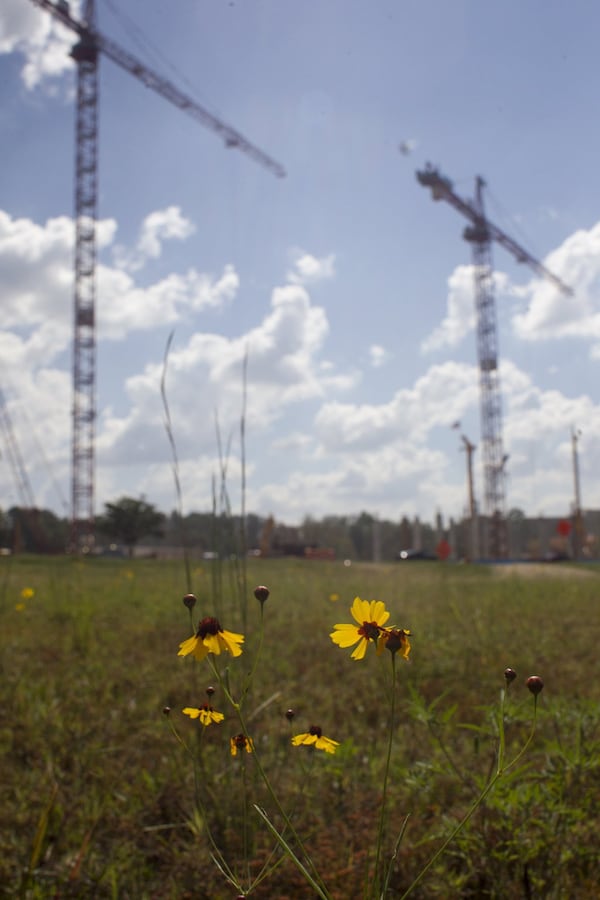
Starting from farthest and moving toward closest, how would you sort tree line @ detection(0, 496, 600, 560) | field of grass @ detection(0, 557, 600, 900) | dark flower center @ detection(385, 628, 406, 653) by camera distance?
tree line @ detection(0, 496, 600, 560)
field of grass @ detection(0, 557, 600, 900)
dark flower center @ detection(385, 628, 406, 653)

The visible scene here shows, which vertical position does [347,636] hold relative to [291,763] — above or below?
above

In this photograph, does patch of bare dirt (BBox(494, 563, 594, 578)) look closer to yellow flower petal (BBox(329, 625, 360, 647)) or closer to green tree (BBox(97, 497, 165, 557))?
yellow flower petal (BBox(329, 625, 360, 647))

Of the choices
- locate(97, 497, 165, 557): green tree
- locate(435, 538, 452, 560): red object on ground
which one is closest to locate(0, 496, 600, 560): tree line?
locate(97, 497, 165, 557): green tree

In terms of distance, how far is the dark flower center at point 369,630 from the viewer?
2.14 feet

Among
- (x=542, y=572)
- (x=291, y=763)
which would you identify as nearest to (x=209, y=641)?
(x=291, y=763)

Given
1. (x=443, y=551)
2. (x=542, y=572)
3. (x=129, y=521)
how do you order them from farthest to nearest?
1. (x=129, y=521)
2. (x=443, y=551)
3. (x=542, y=572)

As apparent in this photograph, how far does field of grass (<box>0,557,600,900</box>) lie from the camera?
142cm

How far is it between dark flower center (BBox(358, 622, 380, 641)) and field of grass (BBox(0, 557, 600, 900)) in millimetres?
163

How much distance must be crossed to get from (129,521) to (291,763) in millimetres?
29365

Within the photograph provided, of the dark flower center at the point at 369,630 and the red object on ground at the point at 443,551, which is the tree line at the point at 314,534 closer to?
the red object on ground at the point at 443,551

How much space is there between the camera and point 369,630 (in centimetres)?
66

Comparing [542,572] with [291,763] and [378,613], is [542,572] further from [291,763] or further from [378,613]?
[378,613]

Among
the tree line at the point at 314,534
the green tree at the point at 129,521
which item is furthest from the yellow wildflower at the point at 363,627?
the green tree at the point at 129,521

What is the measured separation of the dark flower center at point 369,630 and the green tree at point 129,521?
1183 inches
